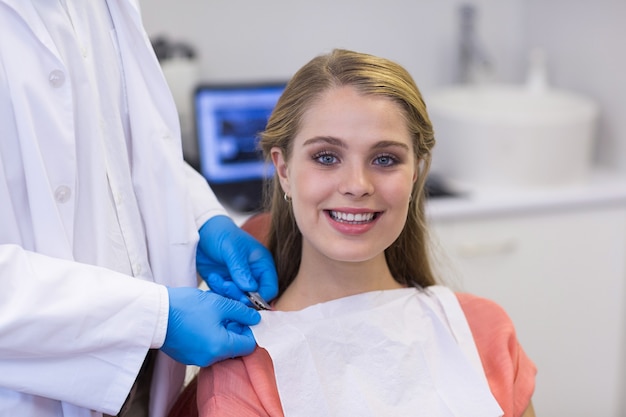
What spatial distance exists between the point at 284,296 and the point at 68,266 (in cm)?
44

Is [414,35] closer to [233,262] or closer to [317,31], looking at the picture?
[317,31]

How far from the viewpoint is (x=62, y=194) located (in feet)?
3.85

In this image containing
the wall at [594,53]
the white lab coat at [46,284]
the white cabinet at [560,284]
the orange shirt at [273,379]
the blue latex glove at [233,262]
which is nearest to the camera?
the white lab coat at [46,284]

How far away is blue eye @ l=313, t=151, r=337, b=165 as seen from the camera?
4.20 ft

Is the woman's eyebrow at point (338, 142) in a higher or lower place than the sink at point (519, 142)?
higher

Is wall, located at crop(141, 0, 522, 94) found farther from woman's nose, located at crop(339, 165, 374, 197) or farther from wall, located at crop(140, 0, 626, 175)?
woman's nose, located at crop(339, 165, 374, 197)

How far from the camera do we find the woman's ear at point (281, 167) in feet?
4.50

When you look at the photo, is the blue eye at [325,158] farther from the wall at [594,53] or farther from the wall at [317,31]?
the wall at [594,53]

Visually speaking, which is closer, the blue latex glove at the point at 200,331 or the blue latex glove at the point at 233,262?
the blue latex glove at the point at 200,331

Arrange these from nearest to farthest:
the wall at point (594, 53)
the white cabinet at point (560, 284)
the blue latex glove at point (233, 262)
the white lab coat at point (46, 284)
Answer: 1. the white lab coat at point (46, 284)
2. the blue latex glove at point (233, 262)
3. the white cabinet at point (560, 284)
4. the wall at point (594, 53)

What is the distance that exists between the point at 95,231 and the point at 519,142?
146 cm

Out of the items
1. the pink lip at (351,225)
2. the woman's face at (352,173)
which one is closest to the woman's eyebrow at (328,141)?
the woman's face at (352,173)

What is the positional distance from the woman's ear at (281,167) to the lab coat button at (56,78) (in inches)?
15.0

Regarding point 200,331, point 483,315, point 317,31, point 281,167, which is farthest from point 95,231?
point 317,31
